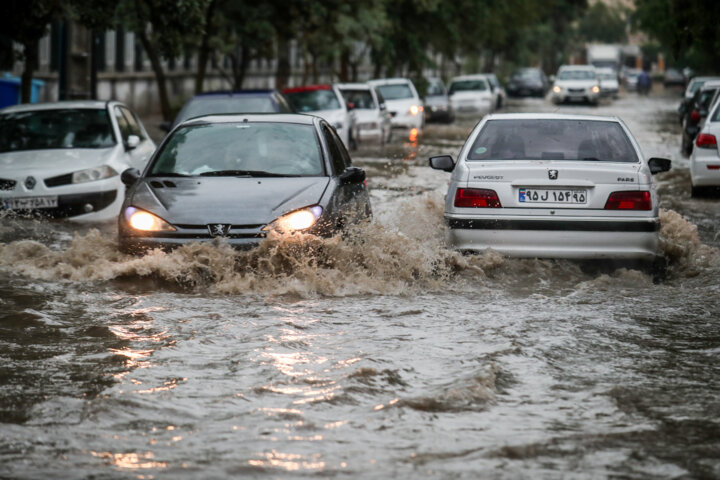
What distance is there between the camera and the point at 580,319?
855 cm

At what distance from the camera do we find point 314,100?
25.6 metres

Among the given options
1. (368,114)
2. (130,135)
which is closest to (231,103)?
(130,135)

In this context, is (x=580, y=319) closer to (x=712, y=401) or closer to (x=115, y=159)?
(x=712, y=401)

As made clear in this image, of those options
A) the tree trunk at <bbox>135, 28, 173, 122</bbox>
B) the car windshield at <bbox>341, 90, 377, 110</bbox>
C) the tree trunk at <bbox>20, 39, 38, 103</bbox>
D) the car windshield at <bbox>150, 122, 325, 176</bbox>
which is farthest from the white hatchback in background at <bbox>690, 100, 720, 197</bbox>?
the tree trunk at <bbox>135, 28, 173, 122</bbox>

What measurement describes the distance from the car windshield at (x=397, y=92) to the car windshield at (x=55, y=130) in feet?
68.4

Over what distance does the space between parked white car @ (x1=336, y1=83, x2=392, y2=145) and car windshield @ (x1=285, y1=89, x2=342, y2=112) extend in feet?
4.71

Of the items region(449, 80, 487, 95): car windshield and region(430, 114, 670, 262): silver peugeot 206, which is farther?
region(449, 80, 487, 95): car windshield

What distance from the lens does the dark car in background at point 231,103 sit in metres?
18.8

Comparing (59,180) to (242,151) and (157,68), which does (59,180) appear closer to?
(242,151)

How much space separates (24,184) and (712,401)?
29.5 ft

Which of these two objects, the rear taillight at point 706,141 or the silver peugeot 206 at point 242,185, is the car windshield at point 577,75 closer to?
the rear taillight at point 706,141

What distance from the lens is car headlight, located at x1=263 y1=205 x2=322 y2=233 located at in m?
9.56

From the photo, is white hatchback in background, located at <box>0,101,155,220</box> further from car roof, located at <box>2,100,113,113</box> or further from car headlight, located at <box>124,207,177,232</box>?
car headlight, located at <box>124,207,177,232</box>

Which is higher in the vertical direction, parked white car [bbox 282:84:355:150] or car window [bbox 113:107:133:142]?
car window [bbox 113:107:133:142]
